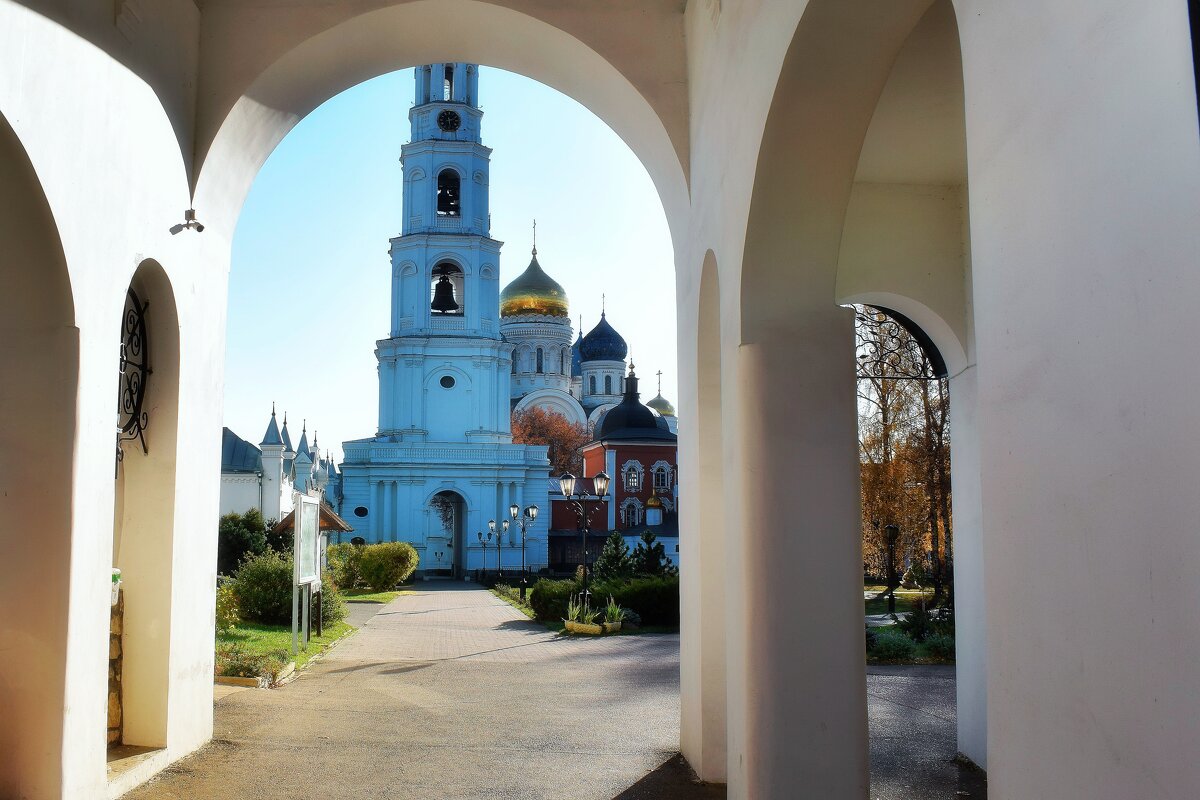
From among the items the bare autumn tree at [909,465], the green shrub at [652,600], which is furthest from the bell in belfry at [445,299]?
the green shrub at [652,600]

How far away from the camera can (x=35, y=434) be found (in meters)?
5.43

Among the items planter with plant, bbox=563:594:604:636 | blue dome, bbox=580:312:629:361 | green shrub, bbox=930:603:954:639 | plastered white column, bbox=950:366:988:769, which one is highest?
blue dome, bbox=580:312:629:361

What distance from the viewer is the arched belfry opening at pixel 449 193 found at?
48750mm

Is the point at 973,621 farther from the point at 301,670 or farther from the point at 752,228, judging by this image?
the point at 301,670

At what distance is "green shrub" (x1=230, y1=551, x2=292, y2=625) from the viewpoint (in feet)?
62.6

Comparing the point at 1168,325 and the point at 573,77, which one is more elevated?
the point at 573,77

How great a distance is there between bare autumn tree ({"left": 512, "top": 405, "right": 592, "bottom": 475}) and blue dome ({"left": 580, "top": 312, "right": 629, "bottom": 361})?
10361 millimetres

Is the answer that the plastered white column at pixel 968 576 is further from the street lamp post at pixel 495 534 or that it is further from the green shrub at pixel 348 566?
the street lamp post at pixel 495 534

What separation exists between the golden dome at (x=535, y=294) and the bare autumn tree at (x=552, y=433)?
6677 millimetres

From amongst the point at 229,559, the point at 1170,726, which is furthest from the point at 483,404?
the point at 1170,726

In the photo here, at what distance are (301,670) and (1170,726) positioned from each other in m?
12.5

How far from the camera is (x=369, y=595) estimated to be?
33.3 meters

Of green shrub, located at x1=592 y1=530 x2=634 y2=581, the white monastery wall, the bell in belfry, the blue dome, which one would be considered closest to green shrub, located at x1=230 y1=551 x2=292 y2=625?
green shrub, located at x1=592 y1=530 x2=634 y2=581

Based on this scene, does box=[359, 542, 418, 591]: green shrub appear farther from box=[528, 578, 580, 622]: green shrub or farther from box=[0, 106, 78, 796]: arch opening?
box=[0, 106, 78, 796]: arch opening
